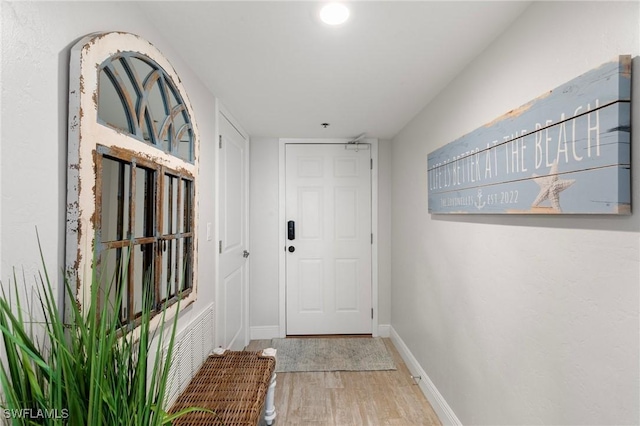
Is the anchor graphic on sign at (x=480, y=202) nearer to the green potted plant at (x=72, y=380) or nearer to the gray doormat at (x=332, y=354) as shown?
the green potted plant at (x=72, y=380)

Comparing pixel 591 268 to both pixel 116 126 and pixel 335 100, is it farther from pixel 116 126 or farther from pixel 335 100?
pixel 335 100

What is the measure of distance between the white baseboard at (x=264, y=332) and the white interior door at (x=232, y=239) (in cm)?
18

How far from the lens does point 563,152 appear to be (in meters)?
1.04

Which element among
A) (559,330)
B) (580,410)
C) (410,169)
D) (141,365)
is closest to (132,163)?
(141,365)

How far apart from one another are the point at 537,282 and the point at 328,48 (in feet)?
4.61

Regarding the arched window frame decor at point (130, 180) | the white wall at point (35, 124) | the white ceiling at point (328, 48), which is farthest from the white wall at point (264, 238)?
the white wall at point (35, 124)

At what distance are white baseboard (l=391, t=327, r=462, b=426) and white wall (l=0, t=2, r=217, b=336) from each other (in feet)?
7.16

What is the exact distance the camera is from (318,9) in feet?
4.15

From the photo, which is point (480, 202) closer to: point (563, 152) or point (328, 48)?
point (563, 152)

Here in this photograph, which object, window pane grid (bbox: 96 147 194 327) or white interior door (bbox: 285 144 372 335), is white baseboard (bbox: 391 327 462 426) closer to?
white interior door (bbox: 285 144 372 335)

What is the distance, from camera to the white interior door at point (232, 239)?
95.0 inches

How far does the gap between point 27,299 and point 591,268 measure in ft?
5.30

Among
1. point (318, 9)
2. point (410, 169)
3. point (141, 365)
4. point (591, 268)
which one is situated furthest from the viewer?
point (410, 169)

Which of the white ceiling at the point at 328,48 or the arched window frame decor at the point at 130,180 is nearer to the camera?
the arched window frame decor at the point at 130,180
